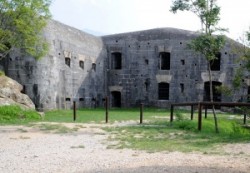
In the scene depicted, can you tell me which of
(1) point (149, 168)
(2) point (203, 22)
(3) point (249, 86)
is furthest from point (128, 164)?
(3) point (249, 86)

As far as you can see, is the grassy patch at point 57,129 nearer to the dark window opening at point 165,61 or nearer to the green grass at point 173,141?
the green grass at point 173,141

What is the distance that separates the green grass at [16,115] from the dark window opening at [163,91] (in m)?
12.7

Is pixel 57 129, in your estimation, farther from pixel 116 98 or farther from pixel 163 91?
pixel 116 98

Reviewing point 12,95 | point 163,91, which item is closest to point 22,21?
point 12,95

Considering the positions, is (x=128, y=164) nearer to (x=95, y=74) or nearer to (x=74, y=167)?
(x=74, y=167)

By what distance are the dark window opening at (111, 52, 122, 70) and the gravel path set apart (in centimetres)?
1881

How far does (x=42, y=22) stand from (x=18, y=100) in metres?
3.69

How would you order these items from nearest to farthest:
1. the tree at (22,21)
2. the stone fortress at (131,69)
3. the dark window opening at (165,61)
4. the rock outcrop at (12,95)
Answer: the rock outcrop at (12,95) < the tree at (22,21) < the stone fortress at (131,69) < the dark window opening at (165,61)

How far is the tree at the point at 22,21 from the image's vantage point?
15137 millimetres

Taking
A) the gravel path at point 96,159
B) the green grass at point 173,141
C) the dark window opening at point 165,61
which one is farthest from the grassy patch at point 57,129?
the dark window opening at point 165,61

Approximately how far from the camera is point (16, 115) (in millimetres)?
12906

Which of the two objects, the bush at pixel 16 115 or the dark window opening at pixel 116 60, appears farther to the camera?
the dark window opening at pixel 116 60

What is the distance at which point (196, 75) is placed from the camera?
78.5 ft

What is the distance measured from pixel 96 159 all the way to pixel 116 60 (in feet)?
69.6
